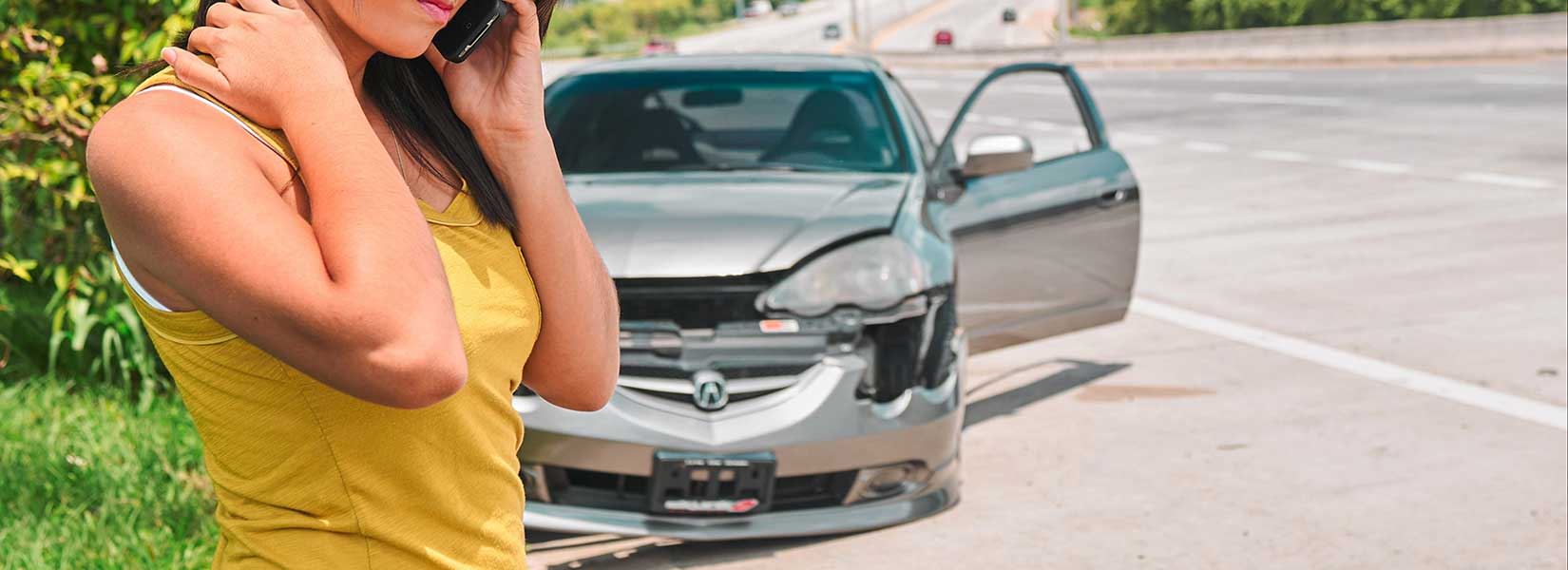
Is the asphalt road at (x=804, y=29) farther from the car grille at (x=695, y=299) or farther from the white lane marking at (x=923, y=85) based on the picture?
the car grille at (x=695, y=299)

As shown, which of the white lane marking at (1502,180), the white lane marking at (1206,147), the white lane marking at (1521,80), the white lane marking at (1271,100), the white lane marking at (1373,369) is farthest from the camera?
the white lane marking at (1271,100)

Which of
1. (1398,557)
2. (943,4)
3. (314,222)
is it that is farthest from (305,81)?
(943,4)

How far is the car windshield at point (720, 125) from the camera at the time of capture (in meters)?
6.01

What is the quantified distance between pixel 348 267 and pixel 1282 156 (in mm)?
16441

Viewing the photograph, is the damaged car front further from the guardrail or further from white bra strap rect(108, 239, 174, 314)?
the guardrail

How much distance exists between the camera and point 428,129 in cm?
193

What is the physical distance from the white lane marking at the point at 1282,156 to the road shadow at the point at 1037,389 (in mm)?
9499

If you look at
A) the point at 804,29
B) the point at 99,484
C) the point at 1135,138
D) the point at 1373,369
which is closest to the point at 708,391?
the point at 99,484

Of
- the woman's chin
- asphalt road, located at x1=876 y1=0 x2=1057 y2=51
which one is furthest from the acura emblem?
asphalt road, located at x1=876 y1=0 x2=1057 y2=51

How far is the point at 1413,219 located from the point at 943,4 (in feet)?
364

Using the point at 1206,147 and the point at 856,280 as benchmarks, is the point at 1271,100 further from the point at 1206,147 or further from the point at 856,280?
the point at 856,280

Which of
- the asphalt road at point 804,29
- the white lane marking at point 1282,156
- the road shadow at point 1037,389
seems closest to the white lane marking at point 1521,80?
the white lane marking at point 1282,156

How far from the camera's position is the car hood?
480cm

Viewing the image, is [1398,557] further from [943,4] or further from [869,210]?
[943,4]
